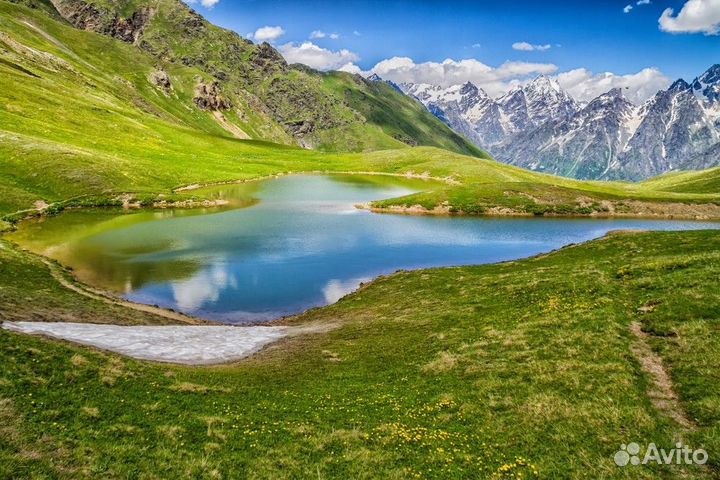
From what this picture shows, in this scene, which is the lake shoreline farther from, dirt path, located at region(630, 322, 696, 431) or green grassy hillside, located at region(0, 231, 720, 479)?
dirt path, located at region(630, 322, 696, 431)

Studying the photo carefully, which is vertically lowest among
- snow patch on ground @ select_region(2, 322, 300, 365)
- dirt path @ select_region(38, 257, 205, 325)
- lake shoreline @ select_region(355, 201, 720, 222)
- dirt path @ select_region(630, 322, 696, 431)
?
dirt path @ select_region(38, 257, 205, 325)

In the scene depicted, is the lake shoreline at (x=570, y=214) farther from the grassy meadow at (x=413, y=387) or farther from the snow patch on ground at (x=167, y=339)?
the snow patch on ground at (x=167, y=339)

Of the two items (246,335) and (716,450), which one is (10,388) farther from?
(716,450)

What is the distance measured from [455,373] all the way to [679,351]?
12.1 meters

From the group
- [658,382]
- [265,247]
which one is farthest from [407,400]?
[265,247]

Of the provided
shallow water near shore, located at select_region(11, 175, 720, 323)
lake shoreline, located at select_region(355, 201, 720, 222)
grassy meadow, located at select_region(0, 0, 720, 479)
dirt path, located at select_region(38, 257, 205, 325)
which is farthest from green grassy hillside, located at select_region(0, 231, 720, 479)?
lake shoreline, located at select_region(355, 201, 720, 222)

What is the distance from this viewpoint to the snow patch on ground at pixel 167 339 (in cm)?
2617

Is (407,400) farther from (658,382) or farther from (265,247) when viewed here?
(265,247)

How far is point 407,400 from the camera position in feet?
72.2

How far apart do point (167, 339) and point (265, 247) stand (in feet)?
125

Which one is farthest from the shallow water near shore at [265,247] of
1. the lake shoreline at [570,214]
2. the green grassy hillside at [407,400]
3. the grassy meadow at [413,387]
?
the green grassy hillside at [407,400]

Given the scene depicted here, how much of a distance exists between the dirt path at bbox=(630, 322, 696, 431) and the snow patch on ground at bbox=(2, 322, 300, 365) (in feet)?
80.7

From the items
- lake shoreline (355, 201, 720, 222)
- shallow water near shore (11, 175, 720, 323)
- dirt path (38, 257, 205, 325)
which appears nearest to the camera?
dirt path (38, 257, 205, 325)

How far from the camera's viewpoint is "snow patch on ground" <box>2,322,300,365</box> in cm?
2617
